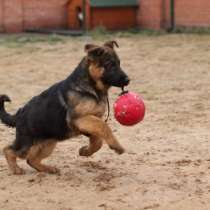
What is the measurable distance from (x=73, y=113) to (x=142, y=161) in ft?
3.94

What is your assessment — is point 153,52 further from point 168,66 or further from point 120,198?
point 120,198


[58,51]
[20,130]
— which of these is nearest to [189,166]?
[20,130]

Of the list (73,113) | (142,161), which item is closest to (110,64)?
(73,113)

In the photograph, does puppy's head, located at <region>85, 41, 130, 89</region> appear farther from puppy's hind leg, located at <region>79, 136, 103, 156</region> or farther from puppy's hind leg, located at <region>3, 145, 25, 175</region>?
puppy's hind leg, located at <region>3, 145, 25, 175</region>

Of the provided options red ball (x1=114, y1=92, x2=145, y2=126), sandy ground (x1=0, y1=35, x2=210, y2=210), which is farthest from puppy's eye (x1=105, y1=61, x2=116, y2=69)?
sandy ground (x1=0, y1=35, x2=210, y2=210)

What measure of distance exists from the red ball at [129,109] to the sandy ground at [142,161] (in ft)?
1.95

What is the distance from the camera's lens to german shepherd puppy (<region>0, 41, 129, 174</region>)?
6.77 metres

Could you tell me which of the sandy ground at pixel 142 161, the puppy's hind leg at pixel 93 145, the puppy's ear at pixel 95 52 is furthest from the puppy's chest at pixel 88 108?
the sandy ground at pixel 142 161

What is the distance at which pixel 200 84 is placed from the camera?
13.0m

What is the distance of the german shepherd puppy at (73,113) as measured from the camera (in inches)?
267

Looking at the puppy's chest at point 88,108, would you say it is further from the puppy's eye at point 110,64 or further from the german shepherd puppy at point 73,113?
the puppy's eye at point 110,64

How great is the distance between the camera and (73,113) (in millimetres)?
6859

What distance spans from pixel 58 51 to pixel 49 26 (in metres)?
8.41

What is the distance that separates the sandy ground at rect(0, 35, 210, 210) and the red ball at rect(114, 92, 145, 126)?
0.59 m
